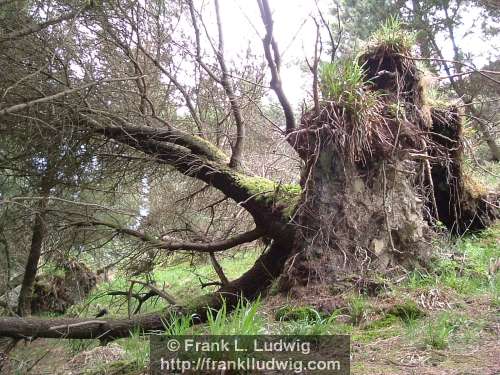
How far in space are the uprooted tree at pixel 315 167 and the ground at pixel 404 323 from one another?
0.23m

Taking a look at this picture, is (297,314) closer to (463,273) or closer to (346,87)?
(463,273)

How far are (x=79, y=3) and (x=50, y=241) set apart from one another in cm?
245

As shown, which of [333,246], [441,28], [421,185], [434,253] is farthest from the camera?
[441,28]

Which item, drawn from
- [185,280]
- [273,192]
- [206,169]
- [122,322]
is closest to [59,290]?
[185,280]

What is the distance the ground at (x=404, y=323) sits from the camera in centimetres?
226

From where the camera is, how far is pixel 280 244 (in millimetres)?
4371

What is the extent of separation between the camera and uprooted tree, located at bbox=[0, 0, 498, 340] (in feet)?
12.5

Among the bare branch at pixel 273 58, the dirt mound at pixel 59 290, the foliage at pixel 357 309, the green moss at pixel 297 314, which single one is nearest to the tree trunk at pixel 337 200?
the green moss at pixel 297 314

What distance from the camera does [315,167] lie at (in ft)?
13.2

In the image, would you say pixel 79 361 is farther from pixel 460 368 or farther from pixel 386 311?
pixel 460 368

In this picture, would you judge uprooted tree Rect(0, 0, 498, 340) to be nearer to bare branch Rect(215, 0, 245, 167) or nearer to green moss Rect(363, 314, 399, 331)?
bare branch Rect(215, 0, 245, 167)

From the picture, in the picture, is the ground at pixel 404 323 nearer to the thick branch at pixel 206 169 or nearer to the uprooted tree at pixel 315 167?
the uprooted tree at pixel 315 167

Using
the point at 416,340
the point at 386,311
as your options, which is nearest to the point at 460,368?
the point at 416,340

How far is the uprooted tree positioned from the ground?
230 mm
